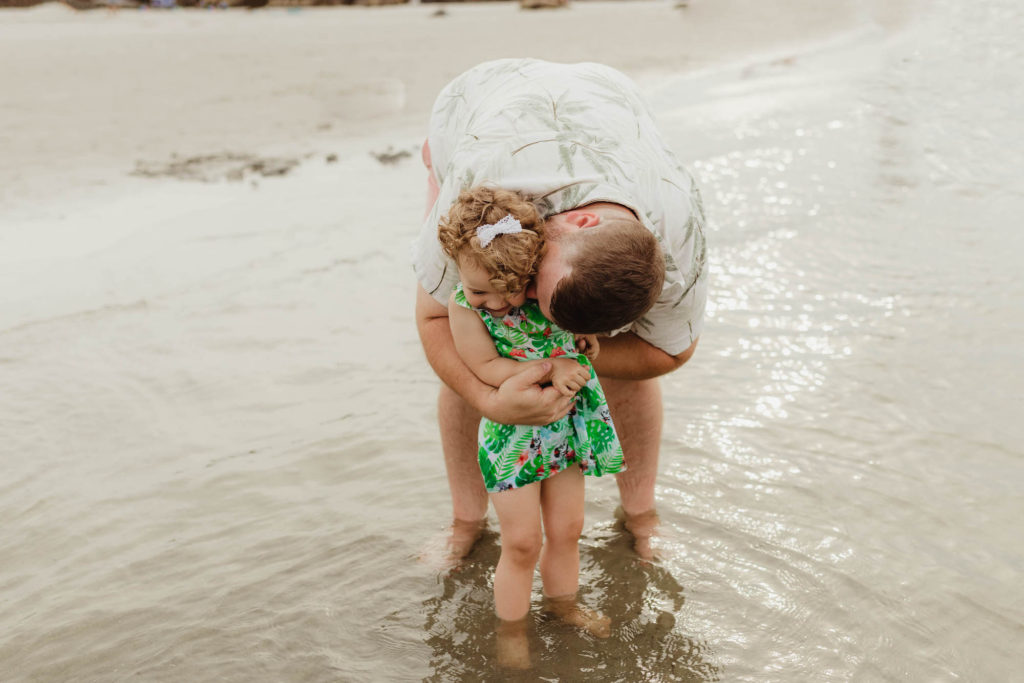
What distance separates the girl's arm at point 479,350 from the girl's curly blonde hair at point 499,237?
0.68 ft

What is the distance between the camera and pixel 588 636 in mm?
2600

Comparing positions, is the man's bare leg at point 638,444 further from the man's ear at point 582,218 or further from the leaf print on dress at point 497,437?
the man's ear at point 582,218

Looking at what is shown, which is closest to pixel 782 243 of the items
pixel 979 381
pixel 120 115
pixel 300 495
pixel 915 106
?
pixel 979 381

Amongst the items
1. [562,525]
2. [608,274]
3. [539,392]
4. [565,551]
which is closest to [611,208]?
[608,274]

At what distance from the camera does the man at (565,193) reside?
6.93 ft

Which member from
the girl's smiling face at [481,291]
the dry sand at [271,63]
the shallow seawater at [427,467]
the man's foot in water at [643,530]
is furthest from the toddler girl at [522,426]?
the dry sand at [271,63]

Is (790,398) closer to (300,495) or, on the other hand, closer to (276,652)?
Result: (300,495)

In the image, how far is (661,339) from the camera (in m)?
2.52

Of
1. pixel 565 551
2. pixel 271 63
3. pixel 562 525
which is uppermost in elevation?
pixel 562 525

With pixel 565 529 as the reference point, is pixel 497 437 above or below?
above

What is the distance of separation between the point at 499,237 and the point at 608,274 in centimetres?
25

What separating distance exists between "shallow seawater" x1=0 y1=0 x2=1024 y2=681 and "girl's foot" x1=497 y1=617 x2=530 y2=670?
Answer: 31 millimetres

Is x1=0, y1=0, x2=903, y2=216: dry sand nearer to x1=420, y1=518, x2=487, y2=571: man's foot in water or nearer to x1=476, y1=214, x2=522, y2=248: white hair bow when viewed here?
x1=420, y1=518, x2=487, y2=571: man's foot in water

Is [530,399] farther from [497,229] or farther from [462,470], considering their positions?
[462,470]
